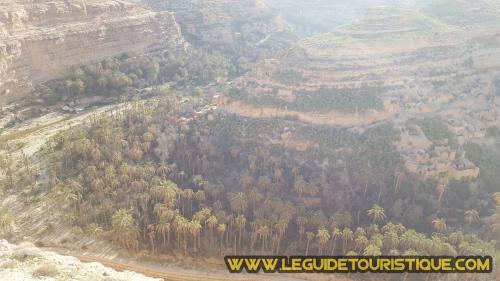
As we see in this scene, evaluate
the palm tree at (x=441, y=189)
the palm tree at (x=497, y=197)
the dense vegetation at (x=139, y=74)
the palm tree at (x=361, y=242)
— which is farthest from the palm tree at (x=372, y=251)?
the dense vegetation at (x=139, y=74)

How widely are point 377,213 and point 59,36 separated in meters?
70.5

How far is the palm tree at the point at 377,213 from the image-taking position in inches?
2181

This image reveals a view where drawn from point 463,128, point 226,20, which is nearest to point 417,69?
point 463,128

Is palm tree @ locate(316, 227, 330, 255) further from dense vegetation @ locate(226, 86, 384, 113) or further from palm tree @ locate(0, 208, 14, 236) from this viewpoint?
palm tree @ locate(0, 208, 14, 236)

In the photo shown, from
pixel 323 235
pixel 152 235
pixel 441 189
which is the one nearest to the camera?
pixel 323 235

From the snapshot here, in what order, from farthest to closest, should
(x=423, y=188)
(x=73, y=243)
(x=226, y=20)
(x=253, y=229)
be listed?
(x=226, y=20), (x=423, y=188), (x=253, y=229), (x=73, y=243)

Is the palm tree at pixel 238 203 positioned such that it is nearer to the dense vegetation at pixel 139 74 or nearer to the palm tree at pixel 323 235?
the palm tree at pixel 323 235

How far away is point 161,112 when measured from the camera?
76.2m

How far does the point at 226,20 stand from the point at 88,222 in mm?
104188

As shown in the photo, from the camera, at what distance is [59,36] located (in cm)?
8556

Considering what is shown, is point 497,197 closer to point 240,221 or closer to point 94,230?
point 240,221

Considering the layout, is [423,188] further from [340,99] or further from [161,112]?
[161,112]

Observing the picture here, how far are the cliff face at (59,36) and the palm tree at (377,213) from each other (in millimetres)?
65923

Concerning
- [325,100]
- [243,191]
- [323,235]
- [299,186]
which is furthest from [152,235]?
[325,100]
